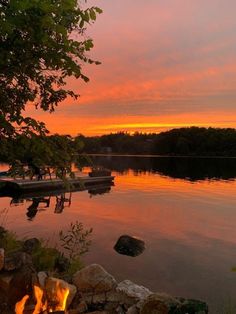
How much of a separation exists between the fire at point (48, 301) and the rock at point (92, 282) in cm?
91

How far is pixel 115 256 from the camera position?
1850cm

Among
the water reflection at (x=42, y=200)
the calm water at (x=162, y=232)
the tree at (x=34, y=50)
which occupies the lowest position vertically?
the water reflection at (x=42, y=200)

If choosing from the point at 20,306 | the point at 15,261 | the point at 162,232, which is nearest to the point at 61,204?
the point at 162,232

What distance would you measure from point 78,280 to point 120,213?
23779 millimetres

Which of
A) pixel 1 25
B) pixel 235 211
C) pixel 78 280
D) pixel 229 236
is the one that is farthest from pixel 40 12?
pixel 235 211

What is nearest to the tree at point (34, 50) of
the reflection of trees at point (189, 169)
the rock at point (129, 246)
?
the rock at point (129, 246)

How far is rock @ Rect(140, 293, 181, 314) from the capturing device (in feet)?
26.3

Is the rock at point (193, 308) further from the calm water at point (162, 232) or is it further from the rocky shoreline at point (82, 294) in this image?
the calm water at point (162, 232)

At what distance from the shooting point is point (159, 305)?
8062 millimetres

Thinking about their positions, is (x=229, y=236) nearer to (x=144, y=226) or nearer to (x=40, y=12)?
(x=144, y=226)

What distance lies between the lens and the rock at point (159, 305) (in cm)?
803

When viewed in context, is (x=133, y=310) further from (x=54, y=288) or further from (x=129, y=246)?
(x=129, y=246)

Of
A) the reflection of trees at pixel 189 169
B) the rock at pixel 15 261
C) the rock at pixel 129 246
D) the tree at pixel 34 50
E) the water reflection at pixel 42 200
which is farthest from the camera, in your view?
the reflection of trees at pixel 189 169

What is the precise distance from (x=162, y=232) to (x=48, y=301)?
17412mm
